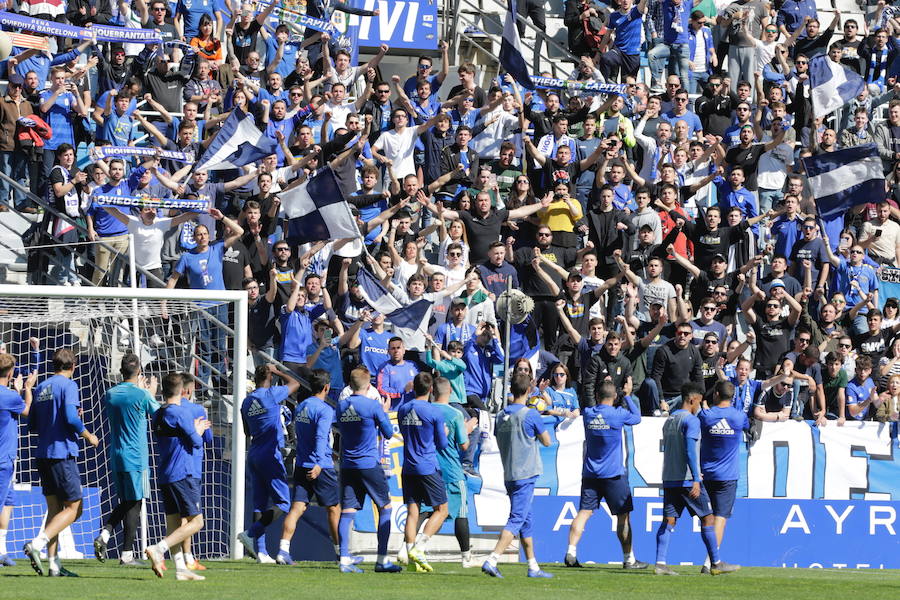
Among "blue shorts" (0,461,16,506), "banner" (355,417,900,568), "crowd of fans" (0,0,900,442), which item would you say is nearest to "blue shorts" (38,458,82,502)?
"blue shorts" (0,461,16,506)

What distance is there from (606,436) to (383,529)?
241cm

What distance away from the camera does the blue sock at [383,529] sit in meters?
13.7

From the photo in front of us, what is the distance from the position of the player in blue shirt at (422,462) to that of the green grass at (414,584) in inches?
16.7

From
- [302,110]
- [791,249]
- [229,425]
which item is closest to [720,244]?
[791,249]

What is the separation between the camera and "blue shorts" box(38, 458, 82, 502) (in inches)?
504

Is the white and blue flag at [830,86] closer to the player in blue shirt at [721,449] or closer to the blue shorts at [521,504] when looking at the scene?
the player in blue shirt at [721,449]

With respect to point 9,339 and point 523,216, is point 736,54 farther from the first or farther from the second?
point 9,339

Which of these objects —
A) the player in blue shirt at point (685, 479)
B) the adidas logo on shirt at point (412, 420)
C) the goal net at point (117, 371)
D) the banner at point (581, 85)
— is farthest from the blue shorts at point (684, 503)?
the banner at point (581, 85)

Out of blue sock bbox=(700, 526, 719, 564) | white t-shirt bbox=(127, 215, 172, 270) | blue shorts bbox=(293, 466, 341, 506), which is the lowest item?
blue sock bbox=(700, 526, 719, 564)

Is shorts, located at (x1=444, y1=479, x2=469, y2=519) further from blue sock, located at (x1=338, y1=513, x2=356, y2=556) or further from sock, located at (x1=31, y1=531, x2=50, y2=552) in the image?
sock, located at (x1=31, y1=531, x2=50, y2=552)

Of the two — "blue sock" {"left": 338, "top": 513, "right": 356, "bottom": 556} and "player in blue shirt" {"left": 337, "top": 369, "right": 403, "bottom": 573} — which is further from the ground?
"player in blue shirt" {"left": 337, "top": 369, "right": 403, "bottom": 573}

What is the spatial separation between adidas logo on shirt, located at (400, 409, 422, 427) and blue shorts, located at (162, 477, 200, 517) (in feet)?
6.30

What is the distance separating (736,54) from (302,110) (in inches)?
306

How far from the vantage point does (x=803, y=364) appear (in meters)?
18.6
